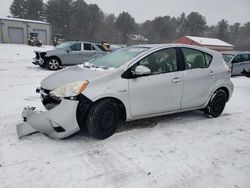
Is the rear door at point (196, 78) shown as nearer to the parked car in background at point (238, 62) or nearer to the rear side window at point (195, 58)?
the rear side window at point (195, 58)

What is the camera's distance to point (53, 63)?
11594 mm

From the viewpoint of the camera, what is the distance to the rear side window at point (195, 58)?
4344 mm

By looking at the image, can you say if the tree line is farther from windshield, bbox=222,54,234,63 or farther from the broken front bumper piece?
the broken front bumper piece

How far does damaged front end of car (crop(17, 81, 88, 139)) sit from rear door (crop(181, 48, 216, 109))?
2.06 meters

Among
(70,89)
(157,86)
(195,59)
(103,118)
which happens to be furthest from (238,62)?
(70,89)

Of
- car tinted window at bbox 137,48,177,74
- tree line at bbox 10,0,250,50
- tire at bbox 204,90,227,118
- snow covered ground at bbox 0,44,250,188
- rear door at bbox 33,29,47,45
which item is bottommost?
snow covered ground at bbox 0,44,250,188

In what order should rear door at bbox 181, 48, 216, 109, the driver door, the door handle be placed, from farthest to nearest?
1. rear door at bbox 181, 48, 216, 109
2. the door handle
3. the driver door

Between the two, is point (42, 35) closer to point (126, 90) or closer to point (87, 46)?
point (87, 46)

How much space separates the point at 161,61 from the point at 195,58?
3.02 feet

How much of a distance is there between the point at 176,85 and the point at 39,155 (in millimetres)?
2584

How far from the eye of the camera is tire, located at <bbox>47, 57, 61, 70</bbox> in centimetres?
1150

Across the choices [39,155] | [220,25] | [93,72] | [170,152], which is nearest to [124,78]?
[93,72]

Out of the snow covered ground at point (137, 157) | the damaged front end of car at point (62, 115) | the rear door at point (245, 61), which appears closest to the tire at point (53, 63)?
the snow covered ground at point (137, 157)

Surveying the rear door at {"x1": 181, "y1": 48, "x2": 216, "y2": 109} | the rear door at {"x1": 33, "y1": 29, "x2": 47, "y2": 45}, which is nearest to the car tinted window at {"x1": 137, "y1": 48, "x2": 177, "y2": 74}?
the rear door at {"x1": 181, "y1": 48, "x2": 216, "y2": 109}
